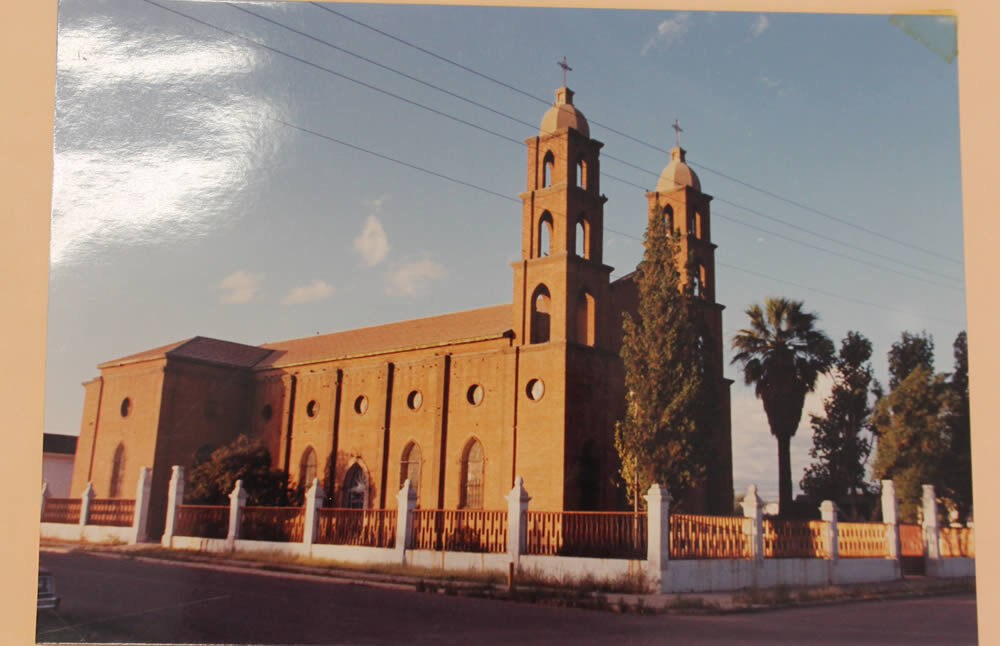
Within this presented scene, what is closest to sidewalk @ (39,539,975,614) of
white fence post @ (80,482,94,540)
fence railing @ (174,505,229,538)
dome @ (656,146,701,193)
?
white fence post @ (80,482,94,540)

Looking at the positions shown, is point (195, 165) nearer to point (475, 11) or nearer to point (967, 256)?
point (475, 11)

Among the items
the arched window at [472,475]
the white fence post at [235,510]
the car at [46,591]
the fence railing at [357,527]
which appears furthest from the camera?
the arched window at [472,475]

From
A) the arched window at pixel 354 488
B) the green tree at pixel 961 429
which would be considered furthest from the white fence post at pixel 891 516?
the arched window at pixel 354 488

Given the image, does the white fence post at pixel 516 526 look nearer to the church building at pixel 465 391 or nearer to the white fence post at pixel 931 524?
the church building at pixel 465 391

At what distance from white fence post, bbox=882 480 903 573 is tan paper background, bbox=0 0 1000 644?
2.91 meters

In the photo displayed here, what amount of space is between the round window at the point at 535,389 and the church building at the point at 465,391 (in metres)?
0.04

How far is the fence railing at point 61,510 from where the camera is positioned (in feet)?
41.3

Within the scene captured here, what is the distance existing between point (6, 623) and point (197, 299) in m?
4.82

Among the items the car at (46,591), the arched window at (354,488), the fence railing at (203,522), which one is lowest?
the car at (46,591)

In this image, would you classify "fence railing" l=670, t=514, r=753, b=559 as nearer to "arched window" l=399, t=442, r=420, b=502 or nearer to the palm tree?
the palm tree

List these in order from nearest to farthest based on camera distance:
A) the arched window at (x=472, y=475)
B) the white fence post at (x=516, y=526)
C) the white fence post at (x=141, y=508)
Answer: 1. the white fence post at (x=516, y=526)
2. the white fence post at (x=141, y=508)
3. the arched window at (x=472, y=475)

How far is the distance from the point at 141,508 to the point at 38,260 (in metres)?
8.73

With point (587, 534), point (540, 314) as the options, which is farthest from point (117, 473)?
point (587, 534)

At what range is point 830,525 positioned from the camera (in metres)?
14.9
